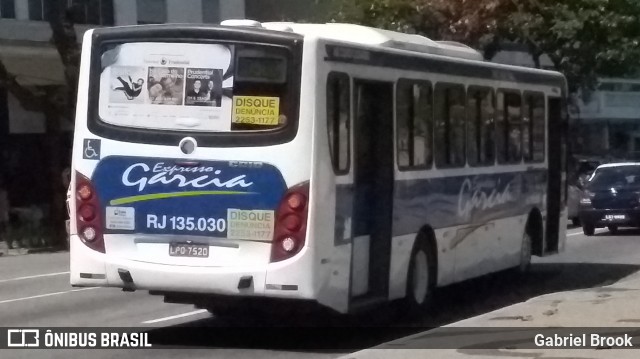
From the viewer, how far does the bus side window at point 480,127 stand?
17.1 metres

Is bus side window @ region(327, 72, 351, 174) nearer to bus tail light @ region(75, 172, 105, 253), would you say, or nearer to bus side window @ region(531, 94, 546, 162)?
bus tail light @ region(75, 172, 105, 253)

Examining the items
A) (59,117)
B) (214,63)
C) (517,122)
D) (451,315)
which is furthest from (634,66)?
(214,63)

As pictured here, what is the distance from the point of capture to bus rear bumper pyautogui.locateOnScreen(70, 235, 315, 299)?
1269 centimetres

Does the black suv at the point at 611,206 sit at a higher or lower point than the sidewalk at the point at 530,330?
lower

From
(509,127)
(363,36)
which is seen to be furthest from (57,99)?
(363,36)

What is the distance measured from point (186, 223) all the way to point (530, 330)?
3.27m

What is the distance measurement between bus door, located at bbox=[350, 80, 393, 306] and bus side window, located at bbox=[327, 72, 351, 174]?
1.38 feet

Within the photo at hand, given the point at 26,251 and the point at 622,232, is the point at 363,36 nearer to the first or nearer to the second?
the point at 26,251

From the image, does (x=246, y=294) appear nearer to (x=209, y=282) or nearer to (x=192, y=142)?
(x=209, y=282)

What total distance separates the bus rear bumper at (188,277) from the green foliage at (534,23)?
75.6 feet

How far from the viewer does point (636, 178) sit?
107 feet

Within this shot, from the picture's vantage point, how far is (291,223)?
1275cm

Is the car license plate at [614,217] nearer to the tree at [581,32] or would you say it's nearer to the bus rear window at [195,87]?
the tree at [581,32]

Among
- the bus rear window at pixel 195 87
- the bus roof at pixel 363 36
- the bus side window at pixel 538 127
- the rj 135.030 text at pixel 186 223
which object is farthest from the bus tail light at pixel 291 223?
the bus side window at pixel 538 127
